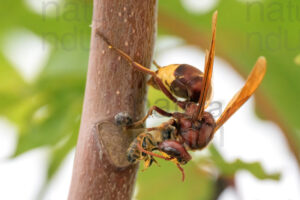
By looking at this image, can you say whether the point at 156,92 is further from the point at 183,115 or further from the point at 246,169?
the point at 183,115

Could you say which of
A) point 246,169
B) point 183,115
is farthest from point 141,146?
point 246,169

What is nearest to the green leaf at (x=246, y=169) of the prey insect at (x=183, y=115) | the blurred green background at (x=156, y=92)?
the blurred green background at (x=156, y=92)

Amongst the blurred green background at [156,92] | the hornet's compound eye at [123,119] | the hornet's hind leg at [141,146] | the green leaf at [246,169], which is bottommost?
the green leaf at [246,169]

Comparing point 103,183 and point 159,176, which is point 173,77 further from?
point 159,176

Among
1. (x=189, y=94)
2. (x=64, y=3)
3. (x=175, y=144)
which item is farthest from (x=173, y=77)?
(x=64, y=3)

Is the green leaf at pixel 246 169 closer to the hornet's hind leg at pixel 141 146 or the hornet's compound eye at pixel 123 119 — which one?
the hornet's hind leg at pixel 141 146

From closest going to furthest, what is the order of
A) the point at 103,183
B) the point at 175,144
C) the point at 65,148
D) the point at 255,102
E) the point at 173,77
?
the point at 103,183 → the point at 175,144 → the point at 173,77 → the point at 65,148 → the point at 255,102
